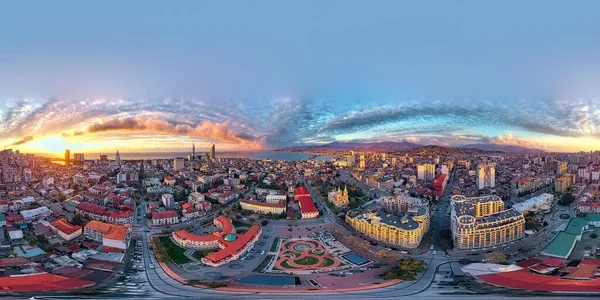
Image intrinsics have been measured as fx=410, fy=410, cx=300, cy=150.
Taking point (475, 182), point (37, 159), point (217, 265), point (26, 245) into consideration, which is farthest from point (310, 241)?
point (37, 159)

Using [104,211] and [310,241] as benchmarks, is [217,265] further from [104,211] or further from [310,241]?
[104,211]

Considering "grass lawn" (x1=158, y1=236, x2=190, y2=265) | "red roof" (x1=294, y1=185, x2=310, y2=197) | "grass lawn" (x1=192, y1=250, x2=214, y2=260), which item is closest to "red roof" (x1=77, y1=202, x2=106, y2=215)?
"grass lawn" (x1=158, y1=236, x2=190, y2=265)

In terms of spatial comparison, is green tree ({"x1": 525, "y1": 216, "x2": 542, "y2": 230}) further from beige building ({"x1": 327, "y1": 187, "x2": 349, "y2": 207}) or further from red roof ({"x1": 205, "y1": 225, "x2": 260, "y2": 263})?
red roof ({"x1": 205, "y1": 225, "x2": 260, "y2": 263})

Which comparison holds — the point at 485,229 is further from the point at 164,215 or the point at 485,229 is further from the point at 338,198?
the point at 164,215

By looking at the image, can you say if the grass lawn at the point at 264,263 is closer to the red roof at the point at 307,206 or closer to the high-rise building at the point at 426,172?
the red roof at the point at 307,206

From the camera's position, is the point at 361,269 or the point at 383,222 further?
the point at 383,222
